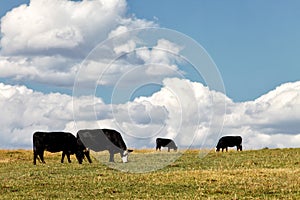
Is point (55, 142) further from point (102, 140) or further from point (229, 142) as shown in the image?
point (229, 142)

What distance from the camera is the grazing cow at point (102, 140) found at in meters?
35.6

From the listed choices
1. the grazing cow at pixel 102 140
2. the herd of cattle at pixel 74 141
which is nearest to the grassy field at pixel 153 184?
the grazing cow at pixel 102 140

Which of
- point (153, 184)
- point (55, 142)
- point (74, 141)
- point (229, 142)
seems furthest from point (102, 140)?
point (229, 142)

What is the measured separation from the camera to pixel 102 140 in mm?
37188

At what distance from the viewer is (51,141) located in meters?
37.7

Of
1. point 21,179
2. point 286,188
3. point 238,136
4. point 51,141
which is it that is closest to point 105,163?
point 51,141

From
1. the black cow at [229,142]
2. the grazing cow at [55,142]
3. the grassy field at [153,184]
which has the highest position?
the black cow at [229,142]

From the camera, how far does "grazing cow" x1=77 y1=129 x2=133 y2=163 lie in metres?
35.6

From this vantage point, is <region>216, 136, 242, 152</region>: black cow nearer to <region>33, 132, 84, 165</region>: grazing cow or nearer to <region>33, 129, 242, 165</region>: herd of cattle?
<region>33, 129, 242, 165</region>: herd of cattle

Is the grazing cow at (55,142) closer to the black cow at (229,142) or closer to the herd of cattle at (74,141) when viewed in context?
the herd of cattle at (74,141)

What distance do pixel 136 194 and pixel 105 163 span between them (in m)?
14.5

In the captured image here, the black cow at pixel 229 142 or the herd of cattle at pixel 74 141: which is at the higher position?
the black cow at pixel 229 142

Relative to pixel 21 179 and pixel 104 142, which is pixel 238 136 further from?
pixel 21 179

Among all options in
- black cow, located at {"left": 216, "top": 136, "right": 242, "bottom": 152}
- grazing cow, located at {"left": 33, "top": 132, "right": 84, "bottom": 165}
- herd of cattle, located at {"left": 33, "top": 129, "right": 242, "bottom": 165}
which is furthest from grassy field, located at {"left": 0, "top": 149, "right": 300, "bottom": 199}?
black cow, located at {"left": 216, "top": 136, "right": 242, "bottom": 152}
